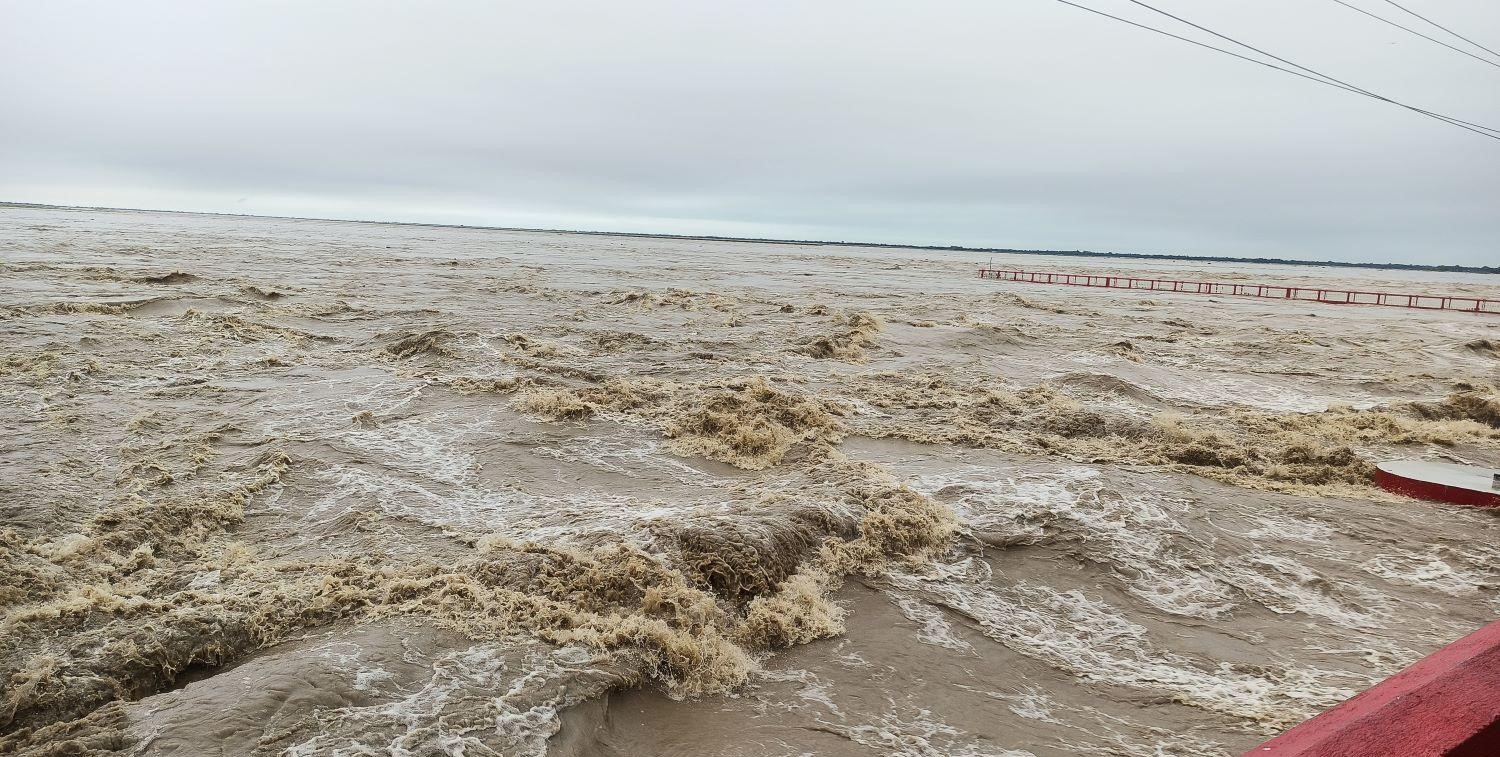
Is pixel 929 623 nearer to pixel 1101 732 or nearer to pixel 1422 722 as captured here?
pixel 1101 732

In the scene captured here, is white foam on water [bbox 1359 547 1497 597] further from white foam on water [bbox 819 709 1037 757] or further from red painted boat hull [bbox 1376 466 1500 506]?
white foam on water [bbox 819 709 1037 757]

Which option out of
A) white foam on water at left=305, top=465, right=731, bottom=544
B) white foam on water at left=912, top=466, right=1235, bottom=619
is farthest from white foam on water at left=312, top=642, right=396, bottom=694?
white foam on water at left=912, top=466, right=1235, bottom=619

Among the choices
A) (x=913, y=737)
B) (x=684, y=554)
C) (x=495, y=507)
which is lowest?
(x=913, y=737)

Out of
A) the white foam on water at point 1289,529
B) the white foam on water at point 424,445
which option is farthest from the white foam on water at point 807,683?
the white foam on water at point 1289,529

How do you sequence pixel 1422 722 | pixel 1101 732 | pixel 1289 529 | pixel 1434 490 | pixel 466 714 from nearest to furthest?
pixel 1422 722, pixel 466 714, pixel 1101 732, pixel 1289 529, pixel 1434 490

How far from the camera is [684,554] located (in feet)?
18.1

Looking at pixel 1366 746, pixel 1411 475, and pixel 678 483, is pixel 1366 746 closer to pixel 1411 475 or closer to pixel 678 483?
pixel 678 483

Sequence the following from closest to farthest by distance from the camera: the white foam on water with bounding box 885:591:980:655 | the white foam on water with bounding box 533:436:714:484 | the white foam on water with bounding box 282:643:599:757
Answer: the white foam on water with bounding box 282:643:599:757
the white foam on water with bounding box 885:591:980:655
the white foam on water with bounding box 533:436:714:484

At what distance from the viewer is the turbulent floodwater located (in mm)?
4035

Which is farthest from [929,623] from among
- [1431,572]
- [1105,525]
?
[1431,572]

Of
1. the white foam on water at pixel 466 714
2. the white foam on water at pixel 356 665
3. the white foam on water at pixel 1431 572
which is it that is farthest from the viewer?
the white foam on water at pixel 1431 572

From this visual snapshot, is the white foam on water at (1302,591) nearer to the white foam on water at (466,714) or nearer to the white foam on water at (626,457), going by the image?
the white foam on water at (626,457)

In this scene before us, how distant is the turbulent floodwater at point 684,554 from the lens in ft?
13.2

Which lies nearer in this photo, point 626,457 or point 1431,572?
point 1431,572
